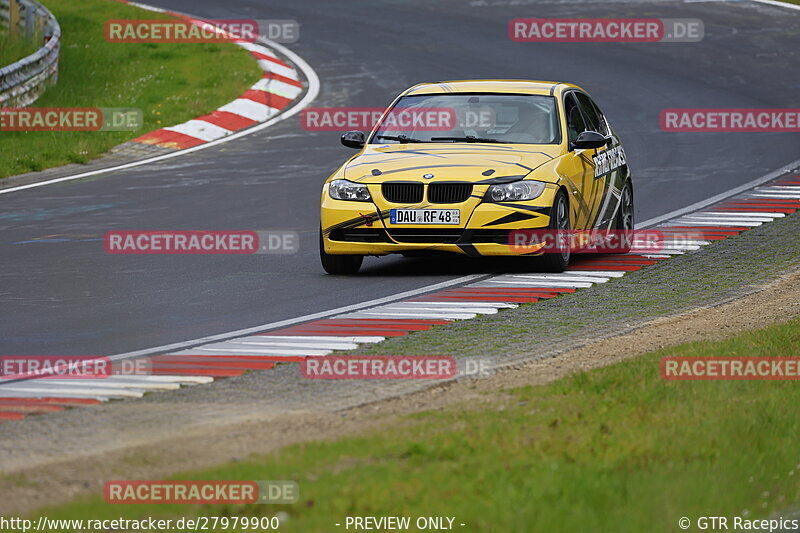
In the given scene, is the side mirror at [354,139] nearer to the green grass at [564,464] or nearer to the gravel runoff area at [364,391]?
the gravel runoff area at [364,391]

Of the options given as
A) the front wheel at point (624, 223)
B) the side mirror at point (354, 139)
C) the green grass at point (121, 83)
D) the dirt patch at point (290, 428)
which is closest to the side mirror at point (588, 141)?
the front wheel at point (624, 223)

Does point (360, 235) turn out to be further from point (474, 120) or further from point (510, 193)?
point (474, 120)

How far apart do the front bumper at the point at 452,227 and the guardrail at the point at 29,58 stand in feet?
37.2

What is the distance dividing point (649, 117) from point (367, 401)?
1710cm

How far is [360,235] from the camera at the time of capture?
12891mm

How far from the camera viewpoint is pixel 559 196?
42.5ft

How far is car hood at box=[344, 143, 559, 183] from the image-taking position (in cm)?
1276

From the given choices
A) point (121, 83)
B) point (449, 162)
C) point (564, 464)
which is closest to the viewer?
point (564, 464)

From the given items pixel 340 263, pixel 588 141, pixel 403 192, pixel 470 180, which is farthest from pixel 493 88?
pixel 340 263

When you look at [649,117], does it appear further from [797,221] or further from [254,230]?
[254,230]

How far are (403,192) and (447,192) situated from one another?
1.23 ft

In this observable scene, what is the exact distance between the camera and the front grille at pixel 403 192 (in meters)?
12.8

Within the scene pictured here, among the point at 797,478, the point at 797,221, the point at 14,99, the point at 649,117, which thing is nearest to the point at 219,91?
the point at 14,99

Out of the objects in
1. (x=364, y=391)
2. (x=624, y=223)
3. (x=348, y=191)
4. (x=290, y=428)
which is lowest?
(x=624, y=223)
